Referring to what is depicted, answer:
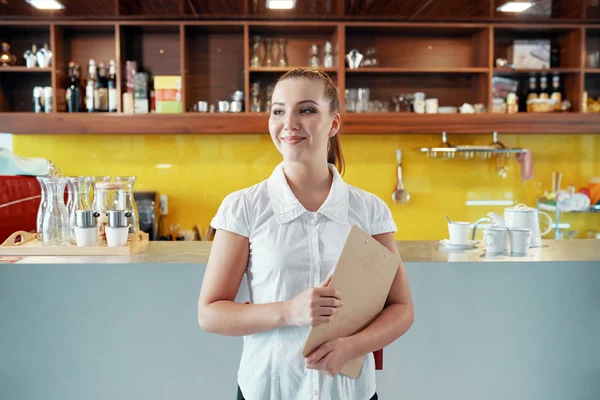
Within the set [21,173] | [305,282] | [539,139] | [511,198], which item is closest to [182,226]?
[21,173]

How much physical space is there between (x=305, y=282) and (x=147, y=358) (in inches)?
37.2

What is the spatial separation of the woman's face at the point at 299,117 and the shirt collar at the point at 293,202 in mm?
63

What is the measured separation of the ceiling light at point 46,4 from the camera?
11.0 feet

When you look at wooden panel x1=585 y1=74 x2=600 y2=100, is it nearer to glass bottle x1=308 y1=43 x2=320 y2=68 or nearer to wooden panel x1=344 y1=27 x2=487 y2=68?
wooden panel x1=344 y1=27 x2=487 y2=68

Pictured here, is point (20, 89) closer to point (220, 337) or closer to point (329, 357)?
point (220, 337)

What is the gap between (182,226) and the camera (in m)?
4.11

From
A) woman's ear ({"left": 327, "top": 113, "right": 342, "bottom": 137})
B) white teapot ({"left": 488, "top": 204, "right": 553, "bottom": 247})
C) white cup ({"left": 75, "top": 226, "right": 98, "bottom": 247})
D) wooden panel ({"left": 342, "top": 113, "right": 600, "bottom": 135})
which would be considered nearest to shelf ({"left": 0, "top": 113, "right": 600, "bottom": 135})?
wooden panel ({"left": 342, "top": 113, "right": 600, "bottom": 135})

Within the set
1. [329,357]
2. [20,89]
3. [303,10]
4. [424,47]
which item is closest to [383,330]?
[329,357]

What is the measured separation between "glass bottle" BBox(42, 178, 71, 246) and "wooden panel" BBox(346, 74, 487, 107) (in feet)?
7.77

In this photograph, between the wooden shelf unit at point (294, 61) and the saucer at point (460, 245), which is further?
the wooden shelf unit at point (294, 61)

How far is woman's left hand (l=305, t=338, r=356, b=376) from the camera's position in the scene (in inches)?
41.4

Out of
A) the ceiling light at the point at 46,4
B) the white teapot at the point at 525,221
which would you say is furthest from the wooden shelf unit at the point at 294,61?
the white teapot at the point at 525,221

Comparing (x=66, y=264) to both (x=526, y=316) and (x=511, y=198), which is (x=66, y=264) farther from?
(x=511, y=198)

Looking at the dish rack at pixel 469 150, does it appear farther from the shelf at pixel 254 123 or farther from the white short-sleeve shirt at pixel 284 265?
the white short-sleeve shirt at pixel 284 265
